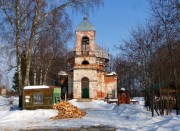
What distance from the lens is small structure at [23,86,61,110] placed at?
22.3m

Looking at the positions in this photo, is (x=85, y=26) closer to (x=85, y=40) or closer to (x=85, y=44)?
(x=85, y=40)

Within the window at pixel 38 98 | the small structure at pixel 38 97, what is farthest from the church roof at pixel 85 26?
the window at pixel 38 98

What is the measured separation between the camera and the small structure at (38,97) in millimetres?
22266

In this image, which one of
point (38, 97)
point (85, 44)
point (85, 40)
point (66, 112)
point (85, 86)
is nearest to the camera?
point (66, 112)

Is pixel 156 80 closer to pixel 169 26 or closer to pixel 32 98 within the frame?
pixel 169 26

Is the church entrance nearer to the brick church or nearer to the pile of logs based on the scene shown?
the brick church

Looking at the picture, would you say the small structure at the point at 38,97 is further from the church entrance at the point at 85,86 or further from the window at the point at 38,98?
the church entrance at the point at 85,86

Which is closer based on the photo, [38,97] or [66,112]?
[66,112]

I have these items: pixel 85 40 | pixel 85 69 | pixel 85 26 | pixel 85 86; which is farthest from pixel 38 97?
pixel 85 26

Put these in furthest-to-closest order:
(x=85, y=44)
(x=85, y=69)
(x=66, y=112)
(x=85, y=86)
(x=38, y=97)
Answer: (x=85, y=44)
(x=85, y=86)
(x=85, y=69)
(x=38, y=97)
(x=66, y=112)

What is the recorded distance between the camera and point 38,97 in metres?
22.6

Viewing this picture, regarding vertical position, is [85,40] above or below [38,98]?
above

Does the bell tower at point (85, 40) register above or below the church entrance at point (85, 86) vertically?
above

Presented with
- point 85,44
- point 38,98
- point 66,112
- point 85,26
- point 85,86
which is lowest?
point 66,112
